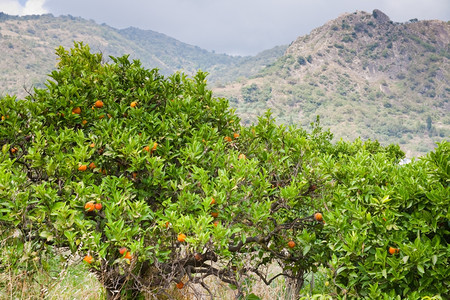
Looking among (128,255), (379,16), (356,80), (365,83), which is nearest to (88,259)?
(128,255)

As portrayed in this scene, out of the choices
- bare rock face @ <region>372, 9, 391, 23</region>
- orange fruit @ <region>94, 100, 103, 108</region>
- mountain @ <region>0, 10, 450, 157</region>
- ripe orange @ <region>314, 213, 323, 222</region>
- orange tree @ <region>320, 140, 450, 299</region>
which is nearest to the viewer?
orange tree @ <region>320, 140, 450, 299</region>

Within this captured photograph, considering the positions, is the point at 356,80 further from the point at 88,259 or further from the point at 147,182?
the point at 88,259

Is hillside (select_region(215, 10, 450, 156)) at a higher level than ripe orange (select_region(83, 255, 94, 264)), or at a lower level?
higher

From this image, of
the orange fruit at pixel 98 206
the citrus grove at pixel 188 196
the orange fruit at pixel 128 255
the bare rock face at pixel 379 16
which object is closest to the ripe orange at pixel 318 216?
the citrus grove at pixel 188 196

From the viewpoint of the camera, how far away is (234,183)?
10.9 ft

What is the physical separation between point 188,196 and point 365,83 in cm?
11249

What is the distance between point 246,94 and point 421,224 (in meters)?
95.7

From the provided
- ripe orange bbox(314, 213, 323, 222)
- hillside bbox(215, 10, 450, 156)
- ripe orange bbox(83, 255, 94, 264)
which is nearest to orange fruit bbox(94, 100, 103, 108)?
ripe orange bbox(83, 255, 94, 264)

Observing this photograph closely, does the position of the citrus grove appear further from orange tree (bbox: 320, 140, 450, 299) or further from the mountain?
the mountain

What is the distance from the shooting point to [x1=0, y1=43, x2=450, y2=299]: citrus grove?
120 inches

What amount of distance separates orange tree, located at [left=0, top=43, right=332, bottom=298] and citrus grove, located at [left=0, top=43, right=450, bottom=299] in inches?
0.7

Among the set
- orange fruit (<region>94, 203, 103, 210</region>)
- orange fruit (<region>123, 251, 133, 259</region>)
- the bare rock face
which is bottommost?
orange fruit (<region>123, 251, 133, 259</region>)

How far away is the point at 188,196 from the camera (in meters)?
3.26

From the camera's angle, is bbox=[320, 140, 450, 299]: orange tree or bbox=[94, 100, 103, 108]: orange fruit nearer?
bbox=[320, 140, 450, 299]: orange tree
